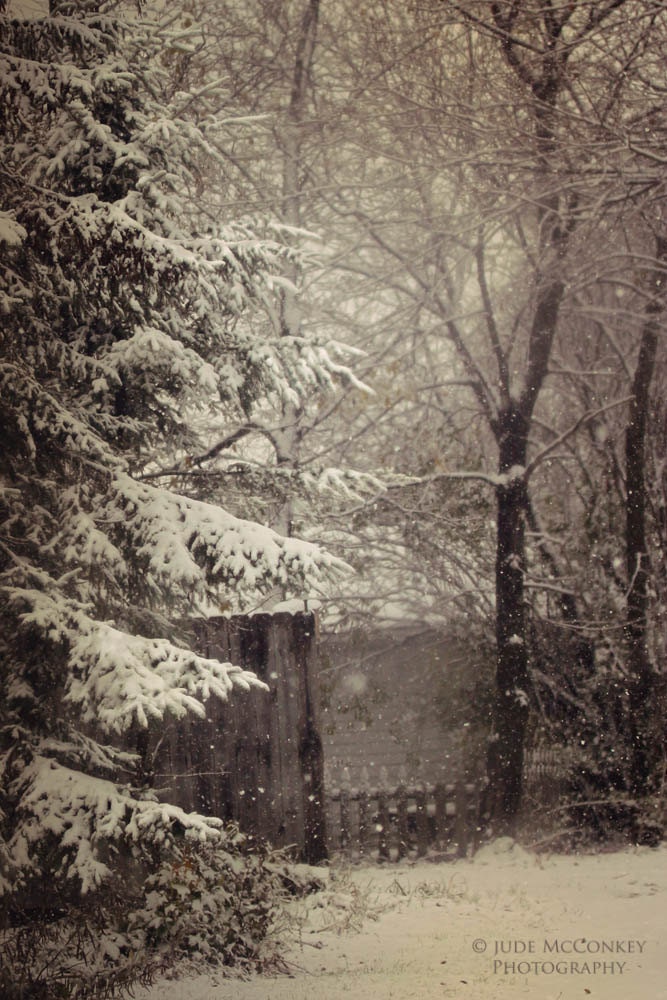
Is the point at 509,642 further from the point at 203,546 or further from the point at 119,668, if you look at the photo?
the point at 119,668

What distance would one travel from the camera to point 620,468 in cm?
1184

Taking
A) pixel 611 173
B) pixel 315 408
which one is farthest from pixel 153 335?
pixel 315 408

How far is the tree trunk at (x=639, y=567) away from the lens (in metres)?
10.7

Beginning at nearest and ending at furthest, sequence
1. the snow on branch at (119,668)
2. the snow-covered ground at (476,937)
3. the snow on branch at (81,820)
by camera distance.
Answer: the snow on branch at (119,668)
the snow on branch at (81,820)
the snow-covered ground at (476,937)

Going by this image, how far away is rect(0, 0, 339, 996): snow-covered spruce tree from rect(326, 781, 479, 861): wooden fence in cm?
391

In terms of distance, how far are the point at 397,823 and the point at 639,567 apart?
4.03 m

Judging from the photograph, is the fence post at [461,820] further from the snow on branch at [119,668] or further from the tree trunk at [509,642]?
the snow on branch at [119,668]

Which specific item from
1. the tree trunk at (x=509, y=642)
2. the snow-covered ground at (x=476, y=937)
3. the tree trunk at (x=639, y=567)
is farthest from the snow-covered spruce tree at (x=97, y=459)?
the tree trunk at (x=639, y=567)

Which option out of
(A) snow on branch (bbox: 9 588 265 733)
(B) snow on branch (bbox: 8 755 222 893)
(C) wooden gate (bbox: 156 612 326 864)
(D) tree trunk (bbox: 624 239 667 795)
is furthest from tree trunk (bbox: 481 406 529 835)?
(B) snow on branch (bbox: 8 755 222 893)

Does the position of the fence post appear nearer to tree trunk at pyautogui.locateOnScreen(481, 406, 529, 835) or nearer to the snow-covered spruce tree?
tree trunk at pyautogui.locateOnScreen(481, 406, 529, 835)

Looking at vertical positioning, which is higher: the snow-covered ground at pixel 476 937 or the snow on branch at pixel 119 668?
the snow on branch at pixel 119 668

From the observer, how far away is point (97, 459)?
6.07 m

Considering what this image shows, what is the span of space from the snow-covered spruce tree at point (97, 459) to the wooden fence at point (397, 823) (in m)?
3.91

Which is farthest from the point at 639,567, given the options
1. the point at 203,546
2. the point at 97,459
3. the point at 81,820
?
the point at 81,820
